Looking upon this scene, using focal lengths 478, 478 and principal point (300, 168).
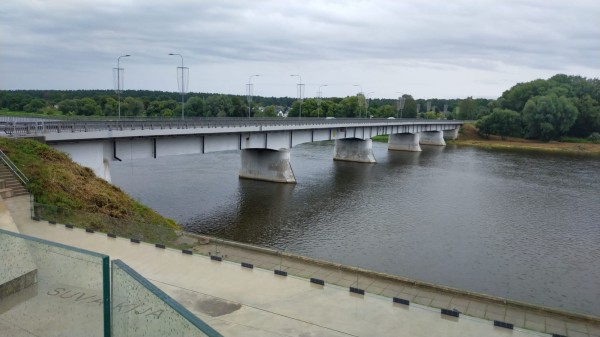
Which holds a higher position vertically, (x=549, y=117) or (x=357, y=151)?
(x=549, y=117)

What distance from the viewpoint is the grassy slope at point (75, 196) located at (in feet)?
66.8

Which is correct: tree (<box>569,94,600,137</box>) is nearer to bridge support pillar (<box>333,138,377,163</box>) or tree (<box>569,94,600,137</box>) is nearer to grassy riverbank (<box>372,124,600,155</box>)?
grassy riverbank (<box>372,124,600,155</box>)

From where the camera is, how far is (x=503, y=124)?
409 ft

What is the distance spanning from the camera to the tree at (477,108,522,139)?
123 m

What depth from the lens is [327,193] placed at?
50031 millimetres

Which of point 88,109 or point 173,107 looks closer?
point 88,109

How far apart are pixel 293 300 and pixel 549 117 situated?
12013 centimetres

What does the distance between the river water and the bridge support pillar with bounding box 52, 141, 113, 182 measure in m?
6.38

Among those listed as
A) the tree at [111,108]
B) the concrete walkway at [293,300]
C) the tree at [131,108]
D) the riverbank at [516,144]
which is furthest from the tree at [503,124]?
the concrete walkway at [293,300]

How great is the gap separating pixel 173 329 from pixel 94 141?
29447 millimetres

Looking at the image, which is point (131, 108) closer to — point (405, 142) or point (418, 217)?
point (405, 142)

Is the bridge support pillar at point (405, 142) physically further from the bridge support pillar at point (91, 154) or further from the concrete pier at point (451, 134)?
the bridge support pillar at point (91, 154)

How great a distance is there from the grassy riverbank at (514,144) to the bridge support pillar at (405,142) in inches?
906

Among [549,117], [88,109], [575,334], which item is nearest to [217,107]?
[88,109]
